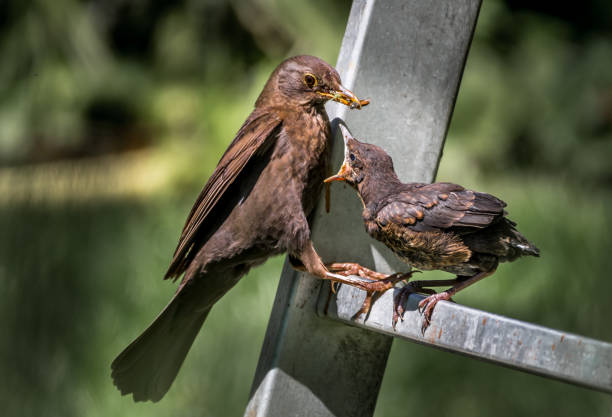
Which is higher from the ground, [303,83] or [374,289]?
[303,83]

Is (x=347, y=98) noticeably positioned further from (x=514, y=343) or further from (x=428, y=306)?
(x=514, y=343)

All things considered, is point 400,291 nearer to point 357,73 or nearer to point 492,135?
point 357,73

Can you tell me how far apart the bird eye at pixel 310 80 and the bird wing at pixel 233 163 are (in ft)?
0.40

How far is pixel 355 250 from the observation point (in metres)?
1.80

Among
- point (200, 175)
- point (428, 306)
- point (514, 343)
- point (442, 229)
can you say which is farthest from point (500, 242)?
point (200, 175)

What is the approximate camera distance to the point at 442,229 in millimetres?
1537

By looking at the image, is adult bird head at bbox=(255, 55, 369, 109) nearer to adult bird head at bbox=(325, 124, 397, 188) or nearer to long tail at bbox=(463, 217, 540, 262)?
adult bird head at bbox=(325, 124, 397, 188)

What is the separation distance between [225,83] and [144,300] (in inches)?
92.9

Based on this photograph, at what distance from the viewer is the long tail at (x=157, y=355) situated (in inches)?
79.4

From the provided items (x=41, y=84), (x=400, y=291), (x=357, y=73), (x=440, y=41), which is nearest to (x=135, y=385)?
(x=400, y=291)

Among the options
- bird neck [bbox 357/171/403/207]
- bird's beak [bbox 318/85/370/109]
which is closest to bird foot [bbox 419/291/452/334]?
bird neck [bbox 357/171/403/207]

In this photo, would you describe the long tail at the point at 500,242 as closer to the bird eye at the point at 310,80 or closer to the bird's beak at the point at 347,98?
the bird's beak at the point at 347,98

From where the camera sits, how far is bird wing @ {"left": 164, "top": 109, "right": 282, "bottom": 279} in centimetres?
191

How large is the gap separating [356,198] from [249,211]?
12.8 inches
